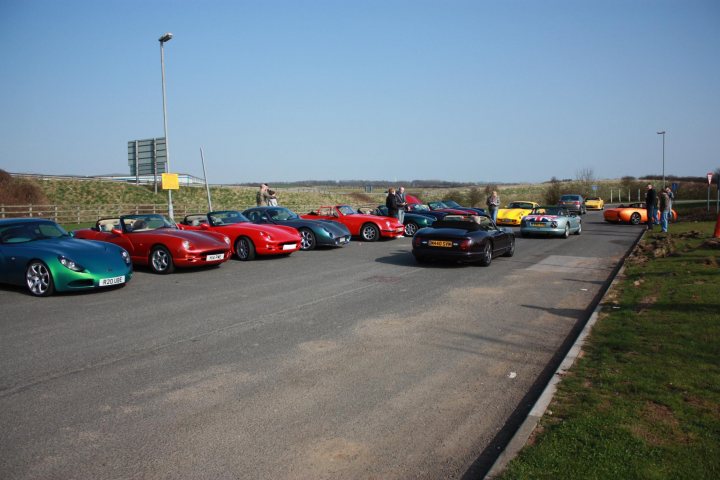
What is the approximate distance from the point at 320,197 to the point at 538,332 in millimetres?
57127

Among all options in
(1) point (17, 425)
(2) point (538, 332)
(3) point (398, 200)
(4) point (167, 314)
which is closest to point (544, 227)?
(3) point (398, 200)

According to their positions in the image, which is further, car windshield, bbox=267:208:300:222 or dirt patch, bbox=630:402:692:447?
car windshield, bbox=267:208:300:222

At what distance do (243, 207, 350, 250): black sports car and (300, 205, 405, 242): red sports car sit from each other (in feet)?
6.86

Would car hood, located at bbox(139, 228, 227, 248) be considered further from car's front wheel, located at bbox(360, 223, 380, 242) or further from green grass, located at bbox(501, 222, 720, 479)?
green grass, located at bbox(501, 222, 720, 479)

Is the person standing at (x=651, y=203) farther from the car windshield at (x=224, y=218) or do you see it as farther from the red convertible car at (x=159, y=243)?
the red convertible car at (x=159, y=243)

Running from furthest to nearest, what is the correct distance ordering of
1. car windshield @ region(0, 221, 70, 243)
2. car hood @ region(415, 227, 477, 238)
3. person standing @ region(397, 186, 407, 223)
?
person standing @ region(397, 186, 407, 223), car hood @ region(415, 227, 477, 238), car windshield @ region(0, 221, 70, 243)

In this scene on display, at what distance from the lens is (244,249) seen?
14.1 metres

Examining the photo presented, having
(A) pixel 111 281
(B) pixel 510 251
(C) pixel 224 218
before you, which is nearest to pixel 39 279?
(A) pixel 111 281

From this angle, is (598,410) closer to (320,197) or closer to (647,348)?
(647,348)

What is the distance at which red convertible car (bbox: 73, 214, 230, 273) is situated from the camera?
1148 centimetres

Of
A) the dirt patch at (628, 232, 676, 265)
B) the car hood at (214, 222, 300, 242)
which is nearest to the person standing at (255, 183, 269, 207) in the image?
the car hood at (214, 222, 300, 242)

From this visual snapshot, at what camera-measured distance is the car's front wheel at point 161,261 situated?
11.6m

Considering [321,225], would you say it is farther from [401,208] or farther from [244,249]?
[401,208]

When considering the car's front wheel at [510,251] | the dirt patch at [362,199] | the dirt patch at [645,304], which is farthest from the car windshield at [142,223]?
the dirt patch at [362,199]
